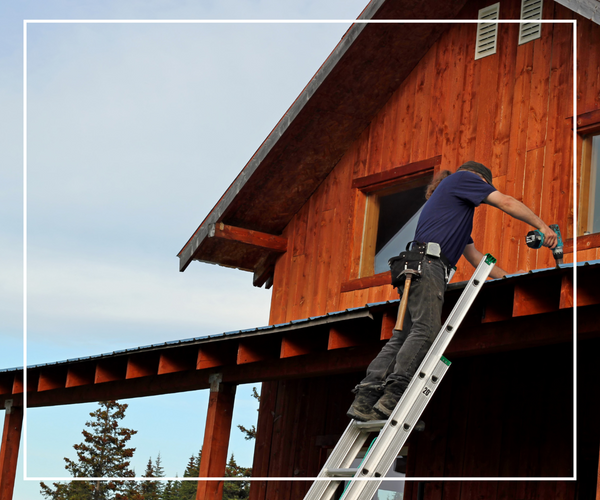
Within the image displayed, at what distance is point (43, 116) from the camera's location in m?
12.4

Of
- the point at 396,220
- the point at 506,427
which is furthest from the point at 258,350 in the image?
the point at 396,220

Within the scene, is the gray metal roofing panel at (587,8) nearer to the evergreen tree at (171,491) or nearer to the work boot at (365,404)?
the work boot at (365,404)

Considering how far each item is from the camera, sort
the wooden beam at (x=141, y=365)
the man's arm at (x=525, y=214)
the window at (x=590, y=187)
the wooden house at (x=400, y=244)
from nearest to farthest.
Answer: the man's arm at (x=525, y=214) → the wooden house at (x=400, y=244) → the window at (x=590, y=187) → the wooden beam at (x=141, y=365)

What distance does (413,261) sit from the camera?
5938mm

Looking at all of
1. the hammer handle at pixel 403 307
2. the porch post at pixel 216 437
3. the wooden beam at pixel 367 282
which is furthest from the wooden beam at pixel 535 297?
the porch post at pixel 216 437

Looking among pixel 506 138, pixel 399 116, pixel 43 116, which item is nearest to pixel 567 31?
pixel 506 138

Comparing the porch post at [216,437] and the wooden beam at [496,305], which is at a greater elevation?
the wooden beam at [496,305]

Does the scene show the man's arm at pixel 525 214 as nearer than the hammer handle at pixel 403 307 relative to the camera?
No

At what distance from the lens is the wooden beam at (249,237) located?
1160cm

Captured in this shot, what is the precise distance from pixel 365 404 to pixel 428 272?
105 cm

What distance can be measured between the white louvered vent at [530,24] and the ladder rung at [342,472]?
20.5 ft

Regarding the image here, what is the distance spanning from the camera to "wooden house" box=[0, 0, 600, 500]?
7.70 meters

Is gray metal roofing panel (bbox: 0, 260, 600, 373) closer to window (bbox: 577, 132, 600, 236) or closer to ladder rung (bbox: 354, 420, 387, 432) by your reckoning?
ladder rung (bbox: 354, 420, 387, 432)

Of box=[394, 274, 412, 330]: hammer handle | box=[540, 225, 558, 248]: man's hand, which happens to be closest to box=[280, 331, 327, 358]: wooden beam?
box=[394, 274, 412, 330]: hammer handle
